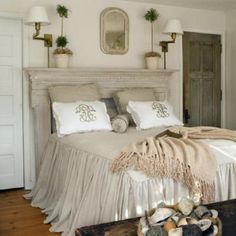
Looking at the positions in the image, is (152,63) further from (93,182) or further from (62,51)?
(93,182)

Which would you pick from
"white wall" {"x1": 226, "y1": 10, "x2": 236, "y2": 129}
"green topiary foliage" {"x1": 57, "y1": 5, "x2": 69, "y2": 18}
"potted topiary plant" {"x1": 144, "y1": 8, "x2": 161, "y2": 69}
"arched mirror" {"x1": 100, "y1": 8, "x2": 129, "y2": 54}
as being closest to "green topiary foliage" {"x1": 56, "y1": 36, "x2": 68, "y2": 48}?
"green topiary foliage" {"x1": 57, "y1": 5, "x2": 69, "y2": 18}

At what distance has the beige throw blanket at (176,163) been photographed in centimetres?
241

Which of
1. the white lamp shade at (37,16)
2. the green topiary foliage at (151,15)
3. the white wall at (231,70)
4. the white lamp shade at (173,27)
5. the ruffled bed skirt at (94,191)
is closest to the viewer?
the ruffled bed skirt at (94,191)

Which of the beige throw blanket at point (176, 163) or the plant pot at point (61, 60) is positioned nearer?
the beige throw blanket at point (176, 163)

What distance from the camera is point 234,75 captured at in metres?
5.51

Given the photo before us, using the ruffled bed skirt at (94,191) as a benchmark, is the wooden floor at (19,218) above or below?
below

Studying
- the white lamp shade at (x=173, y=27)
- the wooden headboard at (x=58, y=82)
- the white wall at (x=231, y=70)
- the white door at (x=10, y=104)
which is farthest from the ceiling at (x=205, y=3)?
the white door at (x=10, y=104)

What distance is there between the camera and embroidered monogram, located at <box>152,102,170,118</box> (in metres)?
4.05

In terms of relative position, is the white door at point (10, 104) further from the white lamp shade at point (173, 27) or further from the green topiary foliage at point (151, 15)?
the white lamp shade at point (173, 27)

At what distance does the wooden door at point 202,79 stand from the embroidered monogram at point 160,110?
1.24 m

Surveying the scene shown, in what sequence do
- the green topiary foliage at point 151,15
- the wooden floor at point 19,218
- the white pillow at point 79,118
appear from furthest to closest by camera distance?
the green topiary foliage at point 151,15 → the white pillow at point 79,118 → the wooden floor at point 19,218

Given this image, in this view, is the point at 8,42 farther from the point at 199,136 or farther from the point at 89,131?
the point at 199,136

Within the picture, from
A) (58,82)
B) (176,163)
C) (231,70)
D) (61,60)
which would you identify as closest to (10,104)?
(58,82)

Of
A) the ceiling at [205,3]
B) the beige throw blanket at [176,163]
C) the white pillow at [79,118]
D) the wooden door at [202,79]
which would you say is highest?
the ceiling at [205,3]
